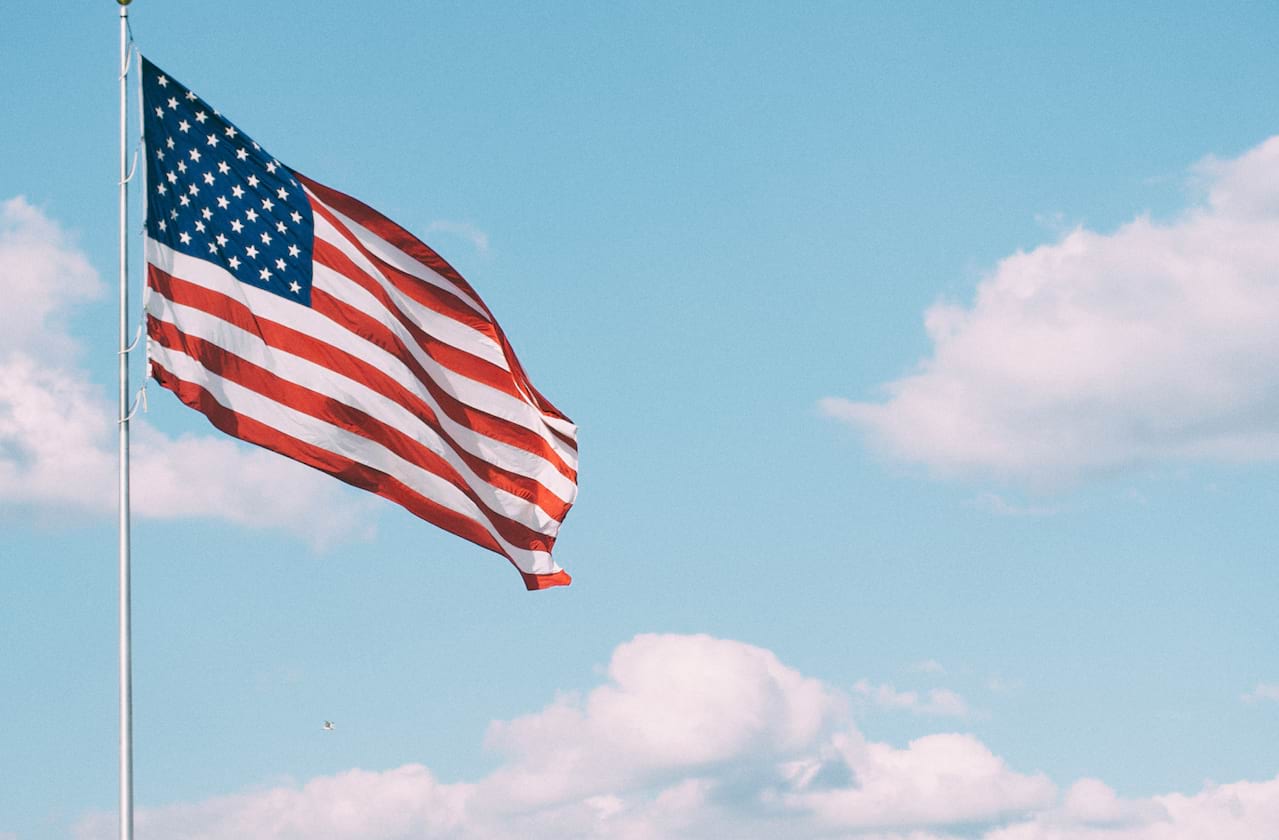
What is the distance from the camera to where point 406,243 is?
36.1 m

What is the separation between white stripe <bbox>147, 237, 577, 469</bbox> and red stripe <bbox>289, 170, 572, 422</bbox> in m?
0.68

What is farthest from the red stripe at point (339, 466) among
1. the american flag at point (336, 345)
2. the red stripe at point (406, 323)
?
the red stripe at point (406, 323)

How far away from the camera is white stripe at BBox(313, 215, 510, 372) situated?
113 ft

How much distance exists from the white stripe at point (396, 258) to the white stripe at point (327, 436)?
4.15m

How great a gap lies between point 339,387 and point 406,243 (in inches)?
159

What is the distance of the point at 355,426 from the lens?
109ft

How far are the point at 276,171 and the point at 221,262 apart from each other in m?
2.39

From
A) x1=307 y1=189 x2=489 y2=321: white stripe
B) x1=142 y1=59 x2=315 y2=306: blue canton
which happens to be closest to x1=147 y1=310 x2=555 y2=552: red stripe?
x1=142 y1=59 x2=315 y2=306: blue canton

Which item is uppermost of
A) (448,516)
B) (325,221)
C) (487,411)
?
(325,221)

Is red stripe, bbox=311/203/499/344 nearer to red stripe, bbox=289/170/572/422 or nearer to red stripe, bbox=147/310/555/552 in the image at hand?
red stripe, bbox=289/170/572/422

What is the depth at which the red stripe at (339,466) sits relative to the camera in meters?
30.6

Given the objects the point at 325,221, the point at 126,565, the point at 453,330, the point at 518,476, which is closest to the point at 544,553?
the point at 518,476

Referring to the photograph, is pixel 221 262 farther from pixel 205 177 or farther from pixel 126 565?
pixel 126 565

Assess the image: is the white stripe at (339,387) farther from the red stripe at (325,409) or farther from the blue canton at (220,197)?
the blue canton at (220,197)
